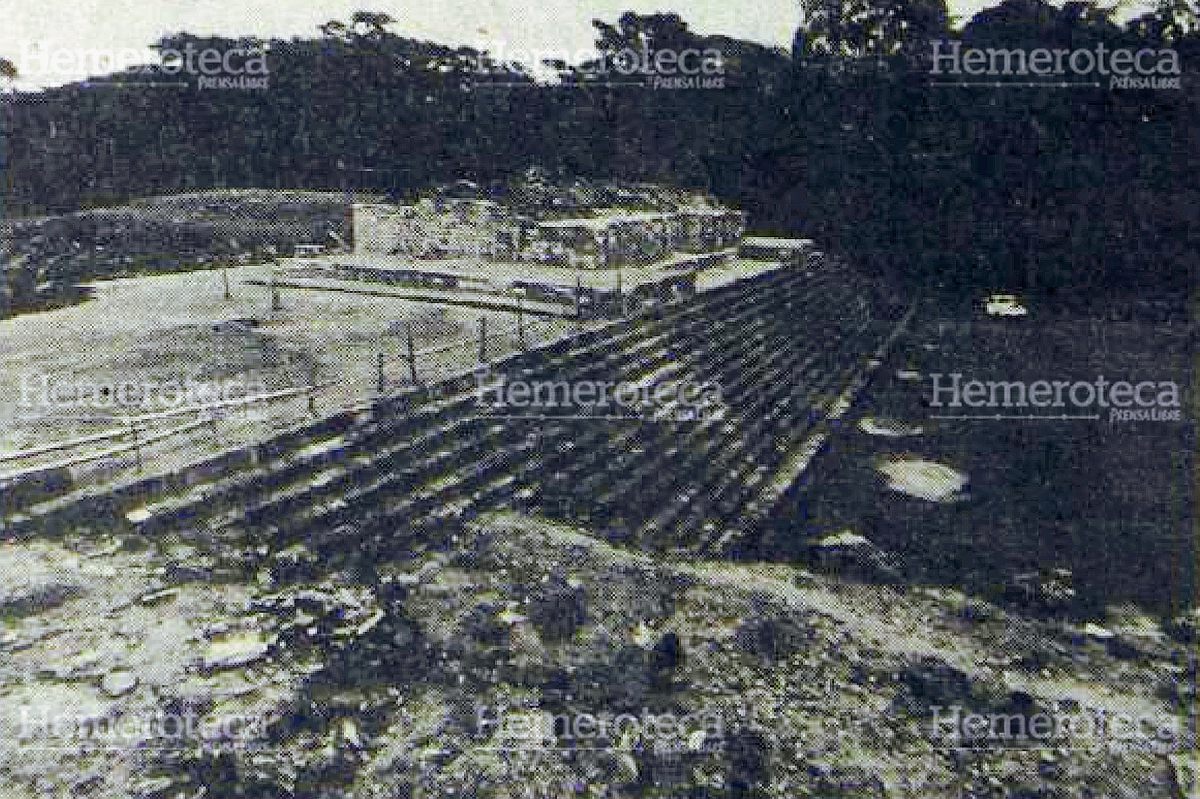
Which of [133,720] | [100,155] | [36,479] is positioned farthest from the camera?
[100,155]

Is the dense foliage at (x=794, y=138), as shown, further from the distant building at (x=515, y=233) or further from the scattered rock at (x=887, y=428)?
the scattered rock at (x=887, y=428)

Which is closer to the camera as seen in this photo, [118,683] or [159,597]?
[118,683]

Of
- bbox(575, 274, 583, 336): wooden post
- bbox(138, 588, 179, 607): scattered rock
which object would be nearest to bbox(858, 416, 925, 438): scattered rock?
bbox(575, 274, 583, 336): wooden post

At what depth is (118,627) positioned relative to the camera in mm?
5633

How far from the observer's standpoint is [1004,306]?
27500 millimetres

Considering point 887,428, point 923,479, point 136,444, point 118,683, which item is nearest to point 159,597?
point 118,683

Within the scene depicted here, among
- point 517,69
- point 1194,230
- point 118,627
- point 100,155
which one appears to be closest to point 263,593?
point 118,627

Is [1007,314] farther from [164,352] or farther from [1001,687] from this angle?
[164,352]

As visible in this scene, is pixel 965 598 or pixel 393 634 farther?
pixel 965 598

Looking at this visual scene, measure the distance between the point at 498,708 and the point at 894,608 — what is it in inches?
193

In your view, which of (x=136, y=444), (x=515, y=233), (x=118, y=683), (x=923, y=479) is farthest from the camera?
(x=515, y=233)

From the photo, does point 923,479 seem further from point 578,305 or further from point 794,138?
point 794,138

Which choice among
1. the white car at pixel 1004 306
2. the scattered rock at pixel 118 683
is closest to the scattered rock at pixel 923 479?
the scattered rock at pixel 118 683

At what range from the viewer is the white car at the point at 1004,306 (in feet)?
87.2
